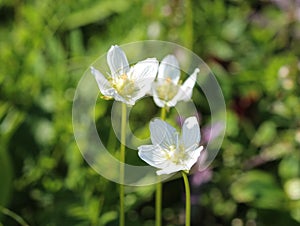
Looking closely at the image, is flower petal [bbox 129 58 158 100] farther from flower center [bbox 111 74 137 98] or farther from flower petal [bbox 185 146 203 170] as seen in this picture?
flower petal [bbox 185 146 203 170]

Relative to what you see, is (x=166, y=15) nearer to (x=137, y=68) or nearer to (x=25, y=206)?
(x=25, y=206)

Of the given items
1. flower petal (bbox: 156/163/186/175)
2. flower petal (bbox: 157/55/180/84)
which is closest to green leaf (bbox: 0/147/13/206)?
flower petal (bbox: 157/55/180/84)

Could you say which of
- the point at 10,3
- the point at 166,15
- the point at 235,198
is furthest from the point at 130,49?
the point at 10,3

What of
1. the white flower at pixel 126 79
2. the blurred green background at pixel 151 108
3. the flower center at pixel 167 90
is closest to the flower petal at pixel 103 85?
the white flower at pixel 126 79

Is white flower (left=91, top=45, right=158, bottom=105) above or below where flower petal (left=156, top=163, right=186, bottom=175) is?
above

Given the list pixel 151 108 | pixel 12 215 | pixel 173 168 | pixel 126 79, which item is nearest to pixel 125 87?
pixel 126 79

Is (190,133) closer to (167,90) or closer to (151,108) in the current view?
(167,90)
